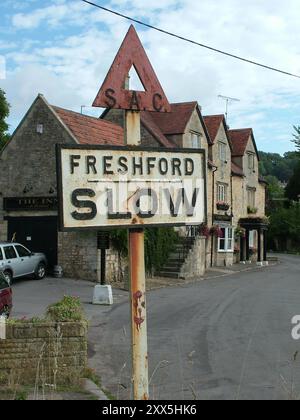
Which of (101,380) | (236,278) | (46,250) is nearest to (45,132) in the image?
(46,250)

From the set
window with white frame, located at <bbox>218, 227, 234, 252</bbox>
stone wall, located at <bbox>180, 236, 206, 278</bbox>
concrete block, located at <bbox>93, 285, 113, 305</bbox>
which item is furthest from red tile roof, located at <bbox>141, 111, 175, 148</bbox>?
concrete block, located at <bbox>93, 285, 113, 305</bbox>

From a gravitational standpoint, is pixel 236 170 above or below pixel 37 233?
above

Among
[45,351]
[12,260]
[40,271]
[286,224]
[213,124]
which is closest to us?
[45,351]

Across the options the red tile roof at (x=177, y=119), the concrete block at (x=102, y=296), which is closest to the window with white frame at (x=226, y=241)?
the red tile roof at (x=177, y=119)

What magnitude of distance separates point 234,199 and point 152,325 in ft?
93.3

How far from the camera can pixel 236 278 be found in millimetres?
30266

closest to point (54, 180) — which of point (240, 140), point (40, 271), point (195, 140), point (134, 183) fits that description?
point (40, 271)

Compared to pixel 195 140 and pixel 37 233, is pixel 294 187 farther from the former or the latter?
pixel 37 233

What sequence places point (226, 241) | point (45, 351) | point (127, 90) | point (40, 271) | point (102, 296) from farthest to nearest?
point (226, 241), point (40, 271), point (102, 296), point (45, 351), point (127, 90)

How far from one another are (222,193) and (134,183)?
35.8 metres

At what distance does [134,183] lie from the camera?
3938 mm

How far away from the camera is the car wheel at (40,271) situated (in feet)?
77.0

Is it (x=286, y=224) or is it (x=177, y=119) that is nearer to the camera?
(x=177, y=119)

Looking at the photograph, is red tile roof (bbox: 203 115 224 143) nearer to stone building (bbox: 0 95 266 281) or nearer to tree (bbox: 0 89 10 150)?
stone building (bbox: 0 95 266 281)
